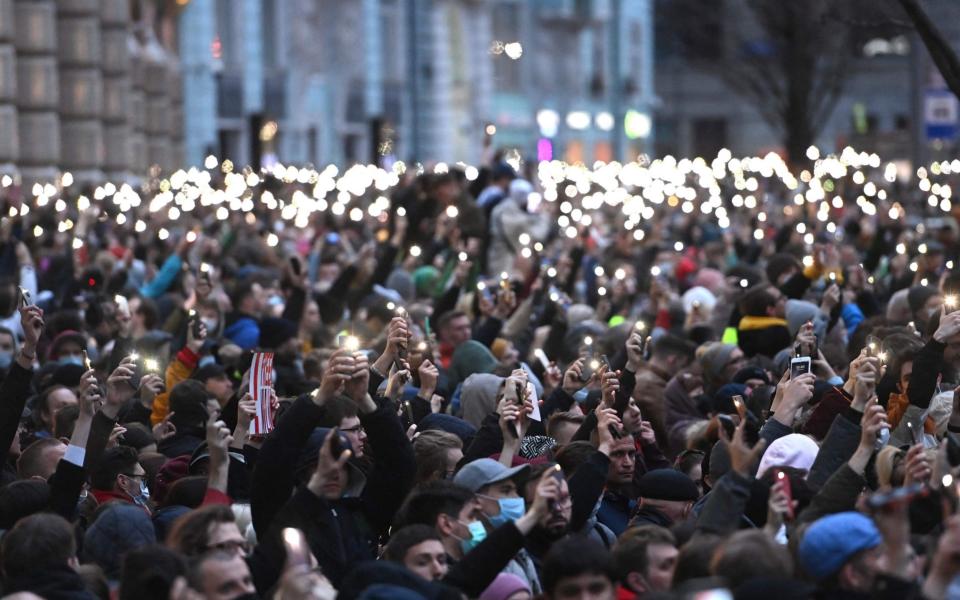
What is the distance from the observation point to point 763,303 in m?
13.0

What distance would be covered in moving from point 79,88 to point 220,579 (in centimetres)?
2600

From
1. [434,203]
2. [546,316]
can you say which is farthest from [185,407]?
[434,203]

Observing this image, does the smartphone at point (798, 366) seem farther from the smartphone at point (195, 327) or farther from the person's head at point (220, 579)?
the smartphone at point (195, 327)

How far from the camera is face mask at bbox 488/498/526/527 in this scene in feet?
26.3

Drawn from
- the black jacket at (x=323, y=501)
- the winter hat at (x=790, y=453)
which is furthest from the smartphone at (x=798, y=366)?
the black jacket at (x=323, y=501)

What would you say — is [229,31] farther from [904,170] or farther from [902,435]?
[902,435]

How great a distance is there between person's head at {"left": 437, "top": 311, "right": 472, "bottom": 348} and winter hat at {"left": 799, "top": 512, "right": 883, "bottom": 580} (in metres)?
6.94

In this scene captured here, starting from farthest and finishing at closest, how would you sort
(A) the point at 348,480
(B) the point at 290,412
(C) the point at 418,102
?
(C) the point at 418,102 → (A) the point at 348,480 → (B) the point at 290,412

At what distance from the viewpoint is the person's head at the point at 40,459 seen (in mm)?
9070

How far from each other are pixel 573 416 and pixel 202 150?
123 ft

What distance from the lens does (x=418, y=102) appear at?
62.5 meters

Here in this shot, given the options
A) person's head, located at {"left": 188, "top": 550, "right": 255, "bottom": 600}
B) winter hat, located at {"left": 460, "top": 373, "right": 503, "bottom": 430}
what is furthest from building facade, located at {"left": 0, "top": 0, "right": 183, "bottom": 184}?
person's head, located at {"left": 188, "top": 550, "right": 255, "bottom": 600}

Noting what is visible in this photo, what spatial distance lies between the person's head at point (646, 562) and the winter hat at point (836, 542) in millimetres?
647

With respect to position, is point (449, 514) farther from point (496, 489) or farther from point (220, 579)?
point (220, 579)
